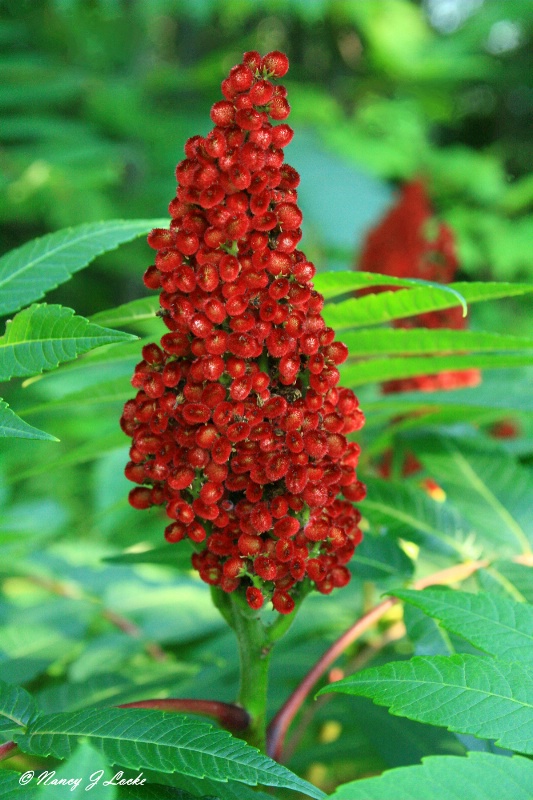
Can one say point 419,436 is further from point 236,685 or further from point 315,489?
point 315,489

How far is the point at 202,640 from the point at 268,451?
1102mm

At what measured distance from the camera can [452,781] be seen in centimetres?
68

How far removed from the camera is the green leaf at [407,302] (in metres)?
1.02

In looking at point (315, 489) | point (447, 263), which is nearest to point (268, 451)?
point (315, 489)

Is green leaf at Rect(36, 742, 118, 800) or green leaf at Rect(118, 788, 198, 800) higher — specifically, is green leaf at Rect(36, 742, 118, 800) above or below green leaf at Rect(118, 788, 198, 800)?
above

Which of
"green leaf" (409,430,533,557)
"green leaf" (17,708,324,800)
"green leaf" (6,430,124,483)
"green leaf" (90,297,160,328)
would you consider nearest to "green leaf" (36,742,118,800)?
"green leaf" (17,708,324,800)

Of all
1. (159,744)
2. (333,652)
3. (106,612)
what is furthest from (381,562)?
(106,612)

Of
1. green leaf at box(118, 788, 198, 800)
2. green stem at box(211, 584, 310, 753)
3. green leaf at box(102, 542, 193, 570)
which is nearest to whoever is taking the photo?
green leaf at box(118, 788, 198, 800)

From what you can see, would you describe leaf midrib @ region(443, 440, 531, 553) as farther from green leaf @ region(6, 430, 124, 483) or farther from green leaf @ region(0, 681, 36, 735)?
green leaf @ region(0, 681, 36, 735)

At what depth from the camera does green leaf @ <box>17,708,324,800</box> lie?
75 centimetres

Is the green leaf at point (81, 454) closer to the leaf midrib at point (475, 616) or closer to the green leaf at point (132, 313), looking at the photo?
the green leaf at point (132, 313)

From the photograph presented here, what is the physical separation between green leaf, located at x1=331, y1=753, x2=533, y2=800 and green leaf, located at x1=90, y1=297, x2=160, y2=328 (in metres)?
0.65

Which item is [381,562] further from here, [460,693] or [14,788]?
[14,788]

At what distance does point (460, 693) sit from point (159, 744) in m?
0.32
